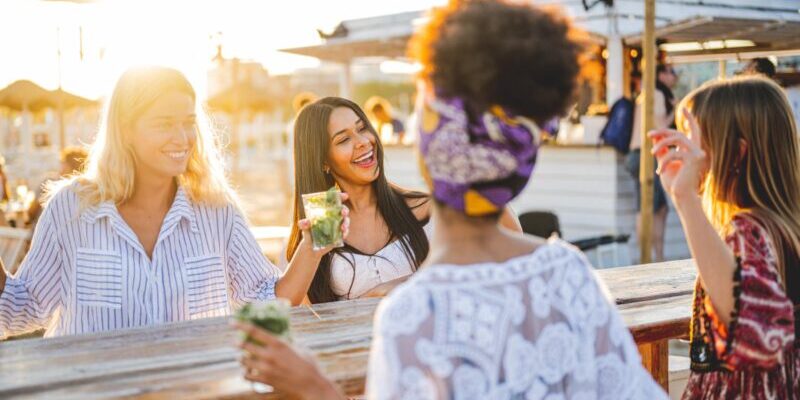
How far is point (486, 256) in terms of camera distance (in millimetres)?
1482

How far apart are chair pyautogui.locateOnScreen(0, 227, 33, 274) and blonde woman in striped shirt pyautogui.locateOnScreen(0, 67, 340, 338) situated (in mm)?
3402

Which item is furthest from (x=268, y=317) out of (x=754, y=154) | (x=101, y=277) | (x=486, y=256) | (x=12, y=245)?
(x=12, y=245)

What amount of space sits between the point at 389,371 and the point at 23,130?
18971mm

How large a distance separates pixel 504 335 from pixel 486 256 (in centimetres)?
13

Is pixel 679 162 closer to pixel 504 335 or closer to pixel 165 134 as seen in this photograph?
pixel 504 335

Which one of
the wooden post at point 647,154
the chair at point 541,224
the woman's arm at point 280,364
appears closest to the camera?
the woman's arm at point 280,364

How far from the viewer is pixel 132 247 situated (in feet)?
9.86

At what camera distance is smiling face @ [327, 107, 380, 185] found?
3553 millimetres

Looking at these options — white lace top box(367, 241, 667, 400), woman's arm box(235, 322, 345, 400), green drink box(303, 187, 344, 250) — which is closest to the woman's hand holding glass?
white lace top box(367, 241, 667, 400)

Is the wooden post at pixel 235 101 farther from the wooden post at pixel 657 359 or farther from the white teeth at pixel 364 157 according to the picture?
the wooden post at pixel 657 359

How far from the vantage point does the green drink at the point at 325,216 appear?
9.21ft

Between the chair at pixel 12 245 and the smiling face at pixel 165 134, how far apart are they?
362 cm

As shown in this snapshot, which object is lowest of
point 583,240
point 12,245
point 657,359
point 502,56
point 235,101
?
point 583,240

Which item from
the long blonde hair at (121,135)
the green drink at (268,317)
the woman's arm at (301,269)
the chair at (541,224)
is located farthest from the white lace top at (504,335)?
the chair at (541,224)
